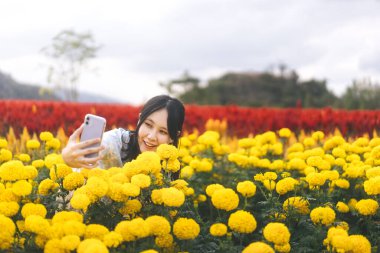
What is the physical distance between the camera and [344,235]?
200 centimetres

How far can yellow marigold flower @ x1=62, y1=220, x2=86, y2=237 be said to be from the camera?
1724mm

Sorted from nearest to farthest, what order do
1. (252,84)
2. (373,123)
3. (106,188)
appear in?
(106,188), (373,123), (252,84)

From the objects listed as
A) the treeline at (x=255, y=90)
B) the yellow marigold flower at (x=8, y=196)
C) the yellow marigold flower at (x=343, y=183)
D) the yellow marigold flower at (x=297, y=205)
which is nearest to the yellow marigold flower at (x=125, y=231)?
the yellow marigold flower at (x=8, y=196)

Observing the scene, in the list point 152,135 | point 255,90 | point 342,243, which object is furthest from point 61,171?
point 255,90

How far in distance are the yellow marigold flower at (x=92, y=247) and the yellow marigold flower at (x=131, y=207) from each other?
1.24 feet

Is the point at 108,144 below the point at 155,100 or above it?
below

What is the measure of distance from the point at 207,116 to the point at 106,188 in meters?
5.00

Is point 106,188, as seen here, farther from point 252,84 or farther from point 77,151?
point 252,84

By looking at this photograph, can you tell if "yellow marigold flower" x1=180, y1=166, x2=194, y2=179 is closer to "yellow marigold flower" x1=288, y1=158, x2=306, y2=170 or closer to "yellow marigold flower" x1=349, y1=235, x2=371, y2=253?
"yellow marigold flower" x1=288, y1=158, x2=306, y2=170

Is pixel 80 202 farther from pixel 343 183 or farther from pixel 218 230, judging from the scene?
pixel 343 183

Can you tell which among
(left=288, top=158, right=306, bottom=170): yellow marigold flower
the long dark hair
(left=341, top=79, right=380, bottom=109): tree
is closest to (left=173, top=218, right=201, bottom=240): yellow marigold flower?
the long dark hair

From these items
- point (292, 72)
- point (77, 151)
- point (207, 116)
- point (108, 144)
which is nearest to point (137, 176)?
point (77, 151)

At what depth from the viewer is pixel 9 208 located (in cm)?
196

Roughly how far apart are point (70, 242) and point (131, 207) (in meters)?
0.40
